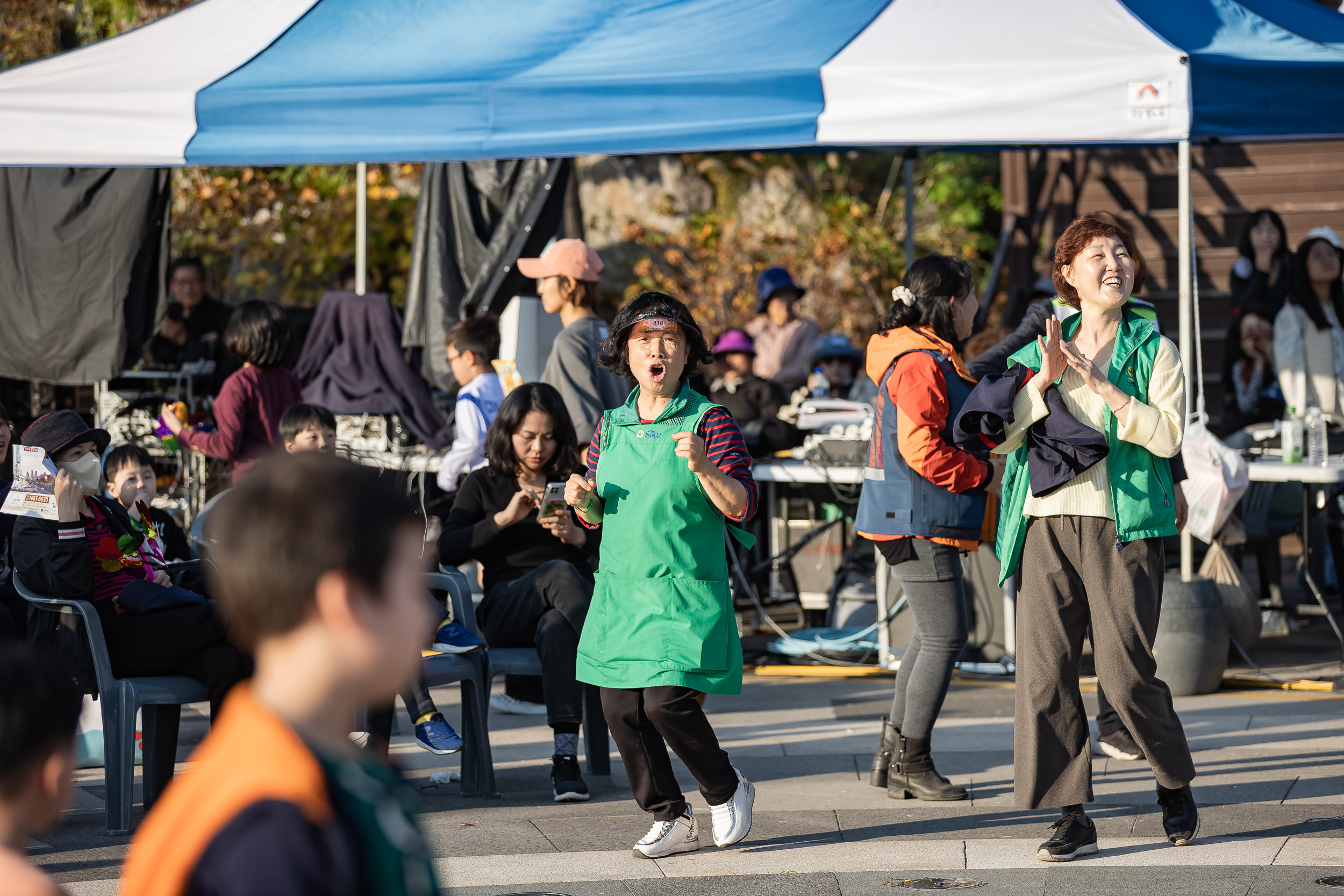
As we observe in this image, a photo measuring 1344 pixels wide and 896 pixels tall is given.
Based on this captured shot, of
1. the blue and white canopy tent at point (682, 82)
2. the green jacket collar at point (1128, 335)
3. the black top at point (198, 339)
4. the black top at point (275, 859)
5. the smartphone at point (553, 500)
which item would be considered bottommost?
the smartphone at point (553, 500)

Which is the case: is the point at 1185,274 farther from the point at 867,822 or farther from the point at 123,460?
the point at 123,460

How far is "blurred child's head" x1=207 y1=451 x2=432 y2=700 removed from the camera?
1542 mm

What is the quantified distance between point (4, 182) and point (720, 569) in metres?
5.91

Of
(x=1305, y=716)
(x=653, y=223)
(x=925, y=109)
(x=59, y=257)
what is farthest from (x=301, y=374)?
(x=653, y=223)

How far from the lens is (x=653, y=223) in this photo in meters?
17.6

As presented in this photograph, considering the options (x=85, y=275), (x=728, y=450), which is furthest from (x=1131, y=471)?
(x=85, y=275)

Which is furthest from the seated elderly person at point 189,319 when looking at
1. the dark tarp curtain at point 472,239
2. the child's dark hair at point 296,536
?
the child's dark hair at point 296,536

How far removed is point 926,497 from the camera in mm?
5113

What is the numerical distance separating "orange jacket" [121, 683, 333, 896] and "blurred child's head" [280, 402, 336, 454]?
4.44m

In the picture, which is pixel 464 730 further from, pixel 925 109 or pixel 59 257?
pixel 59 257

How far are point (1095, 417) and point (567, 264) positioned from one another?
3.14m

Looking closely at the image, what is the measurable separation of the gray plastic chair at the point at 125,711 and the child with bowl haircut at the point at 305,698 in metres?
3.43

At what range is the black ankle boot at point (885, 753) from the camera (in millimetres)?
5211

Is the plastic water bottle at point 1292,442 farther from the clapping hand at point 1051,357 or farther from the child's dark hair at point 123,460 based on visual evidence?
the child's dark hair at point 123,460
